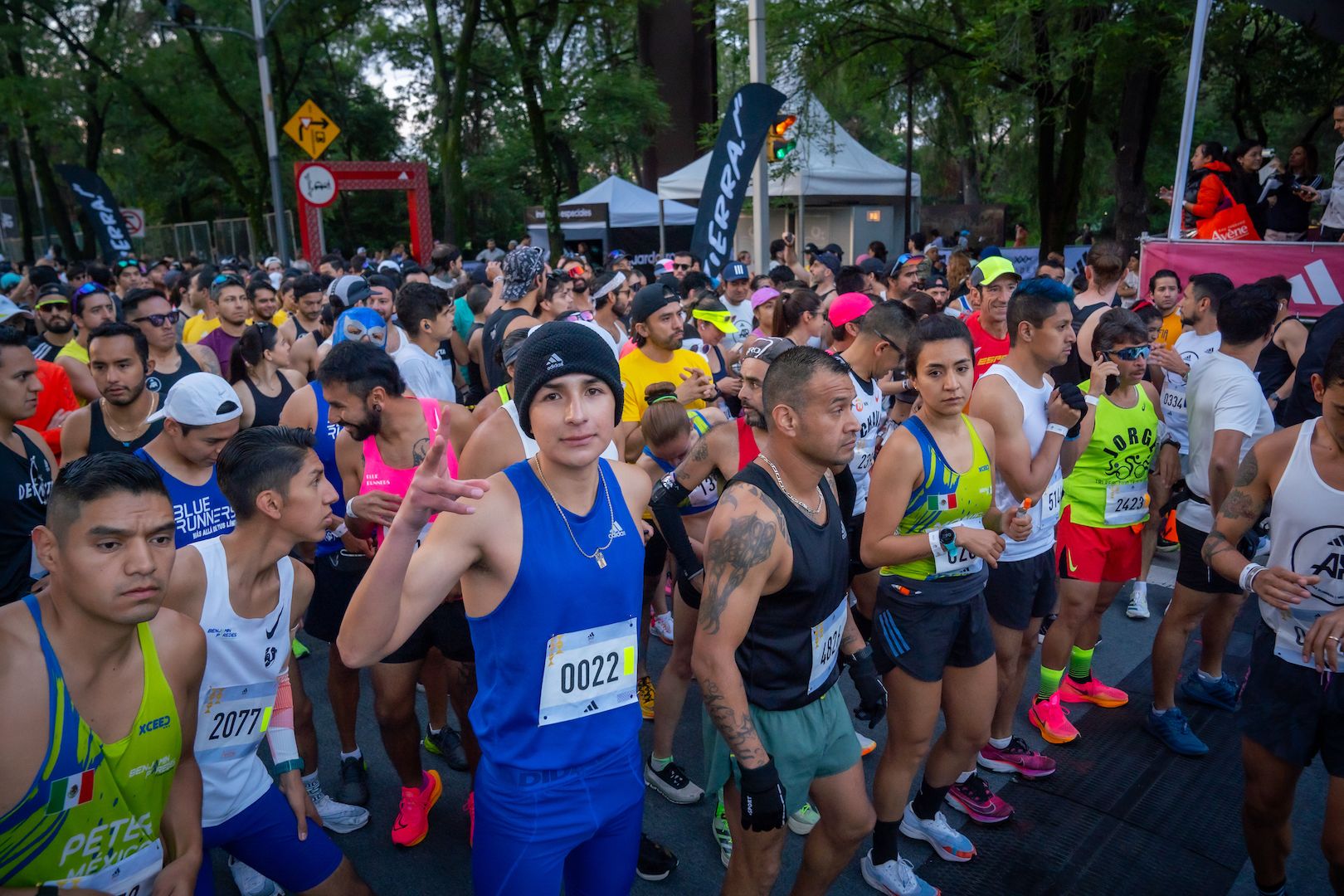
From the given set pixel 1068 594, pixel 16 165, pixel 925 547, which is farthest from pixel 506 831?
pixel 16 165

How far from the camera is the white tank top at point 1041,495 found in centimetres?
409

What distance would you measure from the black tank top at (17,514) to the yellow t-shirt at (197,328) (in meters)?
5.04

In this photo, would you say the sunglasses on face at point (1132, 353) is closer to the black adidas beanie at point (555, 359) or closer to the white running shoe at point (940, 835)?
the white running shoe at point (940, 835)

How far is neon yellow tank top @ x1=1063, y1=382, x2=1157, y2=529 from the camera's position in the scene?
4574mm

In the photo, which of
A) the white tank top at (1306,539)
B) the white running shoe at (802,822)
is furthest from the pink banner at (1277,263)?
the white running shoe at (802,822)

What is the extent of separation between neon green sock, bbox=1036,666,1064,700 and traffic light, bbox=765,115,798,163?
8306mm

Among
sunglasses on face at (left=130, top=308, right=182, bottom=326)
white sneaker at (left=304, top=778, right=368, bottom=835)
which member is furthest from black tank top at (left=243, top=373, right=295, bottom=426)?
white sneaker at (left=304, top=778, right=368, bottom=835)

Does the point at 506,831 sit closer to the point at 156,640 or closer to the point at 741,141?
the point at 156,640

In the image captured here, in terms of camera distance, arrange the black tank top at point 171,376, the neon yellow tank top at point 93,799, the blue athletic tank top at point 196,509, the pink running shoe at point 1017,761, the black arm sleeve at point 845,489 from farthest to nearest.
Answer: the black tank top at point 171,376 < the pink running shoe at point 1017,761 < the blue athletic tank top at point 196,509 < the black arm sleeve at point 845,489 < the neon yellow tank top at point 93,799

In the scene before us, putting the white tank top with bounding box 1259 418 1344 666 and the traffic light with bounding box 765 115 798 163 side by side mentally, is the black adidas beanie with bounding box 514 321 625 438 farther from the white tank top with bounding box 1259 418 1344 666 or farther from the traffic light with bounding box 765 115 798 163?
the traffic light with bounding box 765 115 798 163

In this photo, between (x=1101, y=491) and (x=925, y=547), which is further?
(x=1101, y=491)

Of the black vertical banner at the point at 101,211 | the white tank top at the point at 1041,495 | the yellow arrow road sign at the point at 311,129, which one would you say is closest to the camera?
the white tank top at the point at 1041,495

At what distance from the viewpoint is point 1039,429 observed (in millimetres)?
4141

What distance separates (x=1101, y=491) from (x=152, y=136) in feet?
134
